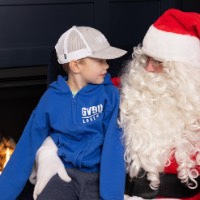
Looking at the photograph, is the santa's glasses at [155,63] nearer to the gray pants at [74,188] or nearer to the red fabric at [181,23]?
the red fabric at [181,23]

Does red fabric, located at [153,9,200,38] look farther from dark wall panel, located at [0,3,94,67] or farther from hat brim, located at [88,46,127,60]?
dark wall panel, located at [0,3,94,67]

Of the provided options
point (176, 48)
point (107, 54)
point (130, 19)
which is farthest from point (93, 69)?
point (130, 19)

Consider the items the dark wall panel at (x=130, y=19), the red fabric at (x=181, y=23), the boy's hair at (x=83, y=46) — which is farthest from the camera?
the dark wall panel at (x=130, y=19)

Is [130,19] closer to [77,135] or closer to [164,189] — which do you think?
[77,135]

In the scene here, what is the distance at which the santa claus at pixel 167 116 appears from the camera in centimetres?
161

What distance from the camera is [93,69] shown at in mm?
1717

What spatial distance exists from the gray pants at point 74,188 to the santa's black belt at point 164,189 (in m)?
0.13

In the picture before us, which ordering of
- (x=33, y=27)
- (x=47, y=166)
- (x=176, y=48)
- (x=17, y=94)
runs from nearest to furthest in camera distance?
(x=176, y=48), (x=47, y=166), (x=33, y=27), (x=17, y=94)

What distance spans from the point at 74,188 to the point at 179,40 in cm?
62

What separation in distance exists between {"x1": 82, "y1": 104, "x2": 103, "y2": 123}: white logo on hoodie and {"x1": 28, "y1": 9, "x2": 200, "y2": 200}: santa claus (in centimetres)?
9

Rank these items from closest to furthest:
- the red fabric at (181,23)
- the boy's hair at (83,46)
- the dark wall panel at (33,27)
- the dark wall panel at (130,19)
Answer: the red fabric at (181,23), the boy's hair at (83,46), the dark wall panel at (33,27), the dark wall panel at (130,19)

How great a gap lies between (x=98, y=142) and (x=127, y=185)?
7.0 inches

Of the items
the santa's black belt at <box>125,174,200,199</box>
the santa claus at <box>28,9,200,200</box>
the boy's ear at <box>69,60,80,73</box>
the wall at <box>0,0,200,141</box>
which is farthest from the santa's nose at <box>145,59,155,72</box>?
the wall at <box>0,0,200,141</box>

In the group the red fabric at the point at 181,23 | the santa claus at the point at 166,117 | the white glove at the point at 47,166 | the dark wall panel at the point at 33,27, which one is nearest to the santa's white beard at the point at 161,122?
the santa claus at the point at 166,117
